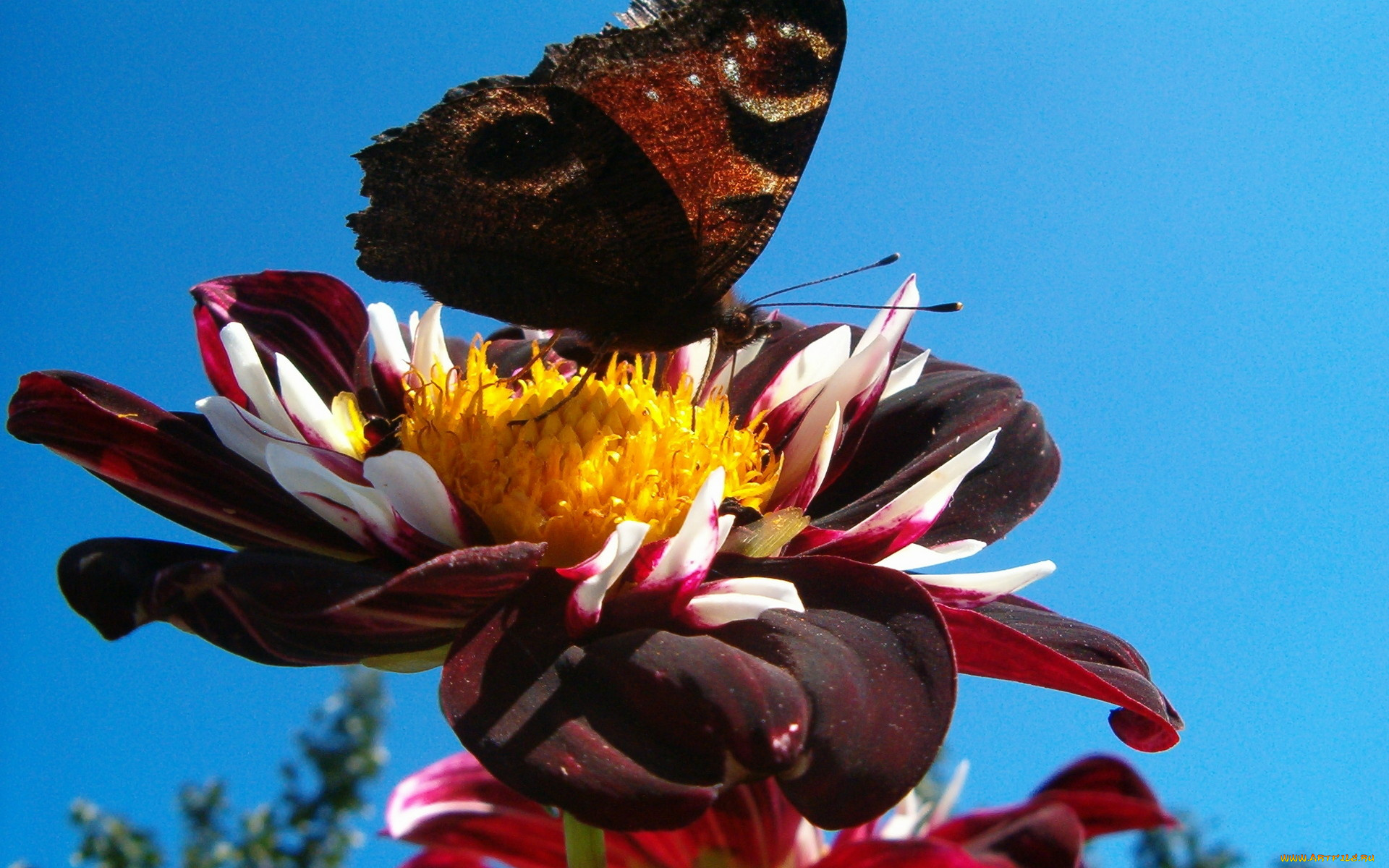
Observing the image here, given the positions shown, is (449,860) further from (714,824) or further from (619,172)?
(619,172)

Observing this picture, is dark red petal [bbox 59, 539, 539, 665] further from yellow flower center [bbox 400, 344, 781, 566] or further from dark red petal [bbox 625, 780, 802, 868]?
dark red petal [bbox 625, 780, 802, 868]

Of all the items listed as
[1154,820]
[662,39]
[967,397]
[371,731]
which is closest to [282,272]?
[662,39]

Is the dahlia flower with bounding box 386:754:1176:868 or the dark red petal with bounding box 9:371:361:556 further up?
the dark red petal with bounding box 9:371:361:556

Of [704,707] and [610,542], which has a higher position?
[610,542]

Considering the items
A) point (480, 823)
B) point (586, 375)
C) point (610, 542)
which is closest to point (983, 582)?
point (610, 542)

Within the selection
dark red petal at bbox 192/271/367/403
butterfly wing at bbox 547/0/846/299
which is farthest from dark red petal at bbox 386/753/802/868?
butterfly wing at bbox 547/0/846/299

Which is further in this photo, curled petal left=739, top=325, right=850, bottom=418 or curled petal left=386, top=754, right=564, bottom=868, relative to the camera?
curled petal left=739, top=325, right=850, bottom=418

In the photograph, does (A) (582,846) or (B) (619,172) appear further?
(B) (619,172)
